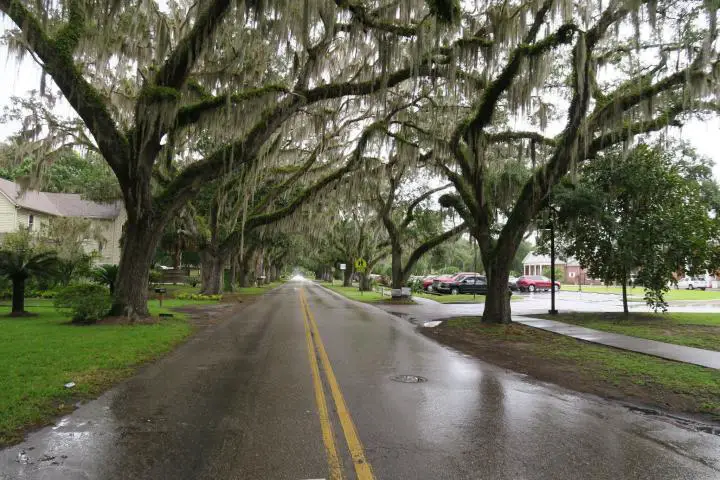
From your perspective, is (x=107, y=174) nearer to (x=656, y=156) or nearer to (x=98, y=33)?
(x=98, y=33)

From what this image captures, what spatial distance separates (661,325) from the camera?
16.0 meters

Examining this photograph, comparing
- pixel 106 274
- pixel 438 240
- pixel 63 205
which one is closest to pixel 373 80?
pixel 106 274

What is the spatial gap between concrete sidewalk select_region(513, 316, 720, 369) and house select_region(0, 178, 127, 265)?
26858mm

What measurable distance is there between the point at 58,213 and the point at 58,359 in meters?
34.8

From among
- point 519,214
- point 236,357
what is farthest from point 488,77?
point 236,357

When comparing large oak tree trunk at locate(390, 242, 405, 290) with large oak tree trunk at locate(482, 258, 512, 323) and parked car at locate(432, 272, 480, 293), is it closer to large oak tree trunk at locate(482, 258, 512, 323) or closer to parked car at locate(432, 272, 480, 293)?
parked car at locate(432, 272, 480, 293)

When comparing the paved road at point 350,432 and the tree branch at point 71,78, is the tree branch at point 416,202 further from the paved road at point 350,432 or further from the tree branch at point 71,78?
the paved road at point 350,432

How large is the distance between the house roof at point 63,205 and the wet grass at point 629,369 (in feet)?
107

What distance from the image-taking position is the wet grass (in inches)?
276

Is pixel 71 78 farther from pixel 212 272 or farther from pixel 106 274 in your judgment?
pixel 212 272

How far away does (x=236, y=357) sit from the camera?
9.64 m

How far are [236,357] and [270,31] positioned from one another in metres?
8.04

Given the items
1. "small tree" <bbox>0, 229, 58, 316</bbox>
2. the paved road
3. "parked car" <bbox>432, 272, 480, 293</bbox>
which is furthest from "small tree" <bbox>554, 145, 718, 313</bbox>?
"parked car" <bbox>432, 272, 480, 293</bbox>

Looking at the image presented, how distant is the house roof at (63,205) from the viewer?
3483 cm
